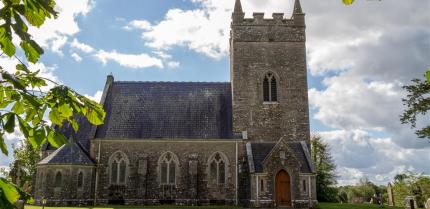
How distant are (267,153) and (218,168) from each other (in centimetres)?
395

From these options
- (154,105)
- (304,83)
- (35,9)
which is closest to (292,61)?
(304,83)

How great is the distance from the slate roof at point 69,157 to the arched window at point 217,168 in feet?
29.5

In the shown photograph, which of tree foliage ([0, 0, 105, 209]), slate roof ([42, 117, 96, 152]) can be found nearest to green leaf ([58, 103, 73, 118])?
tree foliage ([0, 0, 105, 209])

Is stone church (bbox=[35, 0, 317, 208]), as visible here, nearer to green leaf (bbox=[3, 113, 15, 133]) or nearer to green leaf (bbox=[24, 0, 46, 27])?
green leaf (bbox=[24, 0, 46, 27])

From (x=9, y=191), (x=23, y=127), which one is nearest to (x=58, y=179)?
(x=23, y=127)

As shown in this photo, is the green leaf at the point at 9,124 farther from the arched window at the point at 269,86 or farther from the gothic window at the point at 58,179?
the arched window at the point at 269,86

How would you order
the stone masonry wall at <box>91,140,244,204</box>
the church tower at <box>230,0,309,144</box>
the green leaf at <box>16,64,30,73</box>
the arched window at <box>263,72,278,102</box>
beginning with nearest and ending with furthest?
1. the green leaf at <box>16,64,30,73</box>
2. the stone masonry wall at <box>91,140,244,204</box>
3. the church tower at <box>230,0,309,144</box>
4. the arched window at <box>263,72,278,102</box>

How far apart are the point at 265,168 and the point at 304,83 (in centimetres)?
836

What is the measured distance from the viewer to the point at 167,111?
35.7 metres

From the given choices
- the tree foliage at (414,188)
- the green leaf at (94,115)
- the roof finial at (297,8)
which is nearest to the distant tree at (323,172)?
the tree foliage at (414,188)

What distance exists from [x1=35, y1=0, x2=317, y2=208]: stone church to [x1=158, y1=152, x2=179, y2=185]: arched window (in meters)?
0.08

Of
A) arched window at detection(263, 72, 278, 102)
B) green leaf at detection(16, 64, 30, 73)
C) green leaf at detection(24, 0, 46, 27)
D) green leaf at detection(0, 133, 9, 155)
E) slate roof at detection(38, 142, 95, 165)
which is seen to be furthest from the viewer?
arched window at detection(263, 72, 278, 102)

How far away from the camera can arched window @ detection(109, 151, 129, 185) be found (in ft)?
108

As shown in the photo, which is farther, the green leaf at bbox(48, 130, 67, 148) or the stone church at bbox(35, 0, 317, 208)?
the stone church at bbox(35, 0, 317, 208)
